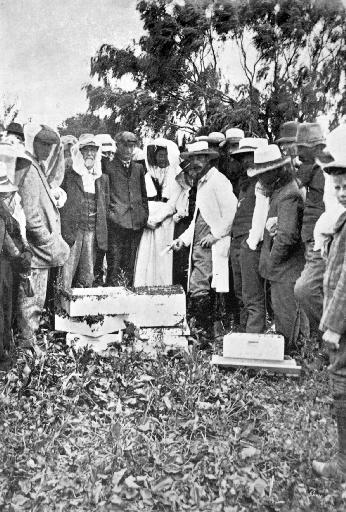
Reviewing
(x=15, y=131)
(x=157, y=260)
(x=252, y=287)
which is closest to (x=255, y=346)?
(x=252, y=287)

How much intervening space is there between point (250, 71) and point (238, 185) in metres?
0.97

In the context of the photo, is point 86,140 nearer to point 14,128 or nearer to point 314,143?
point 14,128

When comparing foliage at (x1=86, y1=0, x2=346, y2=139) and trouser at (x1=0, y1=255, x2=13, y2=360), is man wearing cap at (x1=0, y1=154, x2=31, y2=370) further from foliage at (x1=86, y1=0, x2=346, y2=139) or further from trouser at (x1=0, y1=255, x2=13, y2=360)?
foliage at (x1=86, y1=0, x2=346, y2=139)

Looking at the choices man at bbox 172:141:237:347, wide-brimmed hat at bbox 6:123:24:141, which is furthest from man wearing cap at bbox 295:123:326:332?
wide-brimmed hat at bbox 6:123:24:141

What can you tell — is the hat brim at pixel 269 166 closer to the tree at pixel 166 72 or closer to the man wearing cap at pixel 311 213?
the man wearing cap at pixel 311 213

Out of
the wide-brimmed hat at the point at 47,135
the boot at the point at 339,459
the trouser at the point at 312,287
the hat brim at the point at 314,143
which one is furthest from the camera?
the wide-brimmed hat at the point at 47,135


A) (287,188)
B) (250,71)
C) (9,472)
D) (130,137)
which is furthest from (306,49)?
(9,472)

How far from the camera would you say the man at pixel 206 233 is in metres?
5.99

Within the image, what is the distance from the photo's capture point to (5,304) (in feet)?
16.5

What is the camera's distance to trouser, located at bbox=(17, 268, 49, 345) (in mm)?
5340

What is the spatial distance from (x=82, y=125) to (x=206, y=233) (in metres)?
1.39

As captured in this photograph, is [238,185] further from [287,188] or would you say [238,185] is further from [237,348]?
[237,348]

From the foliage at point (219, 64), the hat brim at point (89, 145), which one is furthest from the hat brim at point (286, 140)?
the hat brim at point (89, 145)

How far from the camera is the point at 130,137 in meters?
6.32
